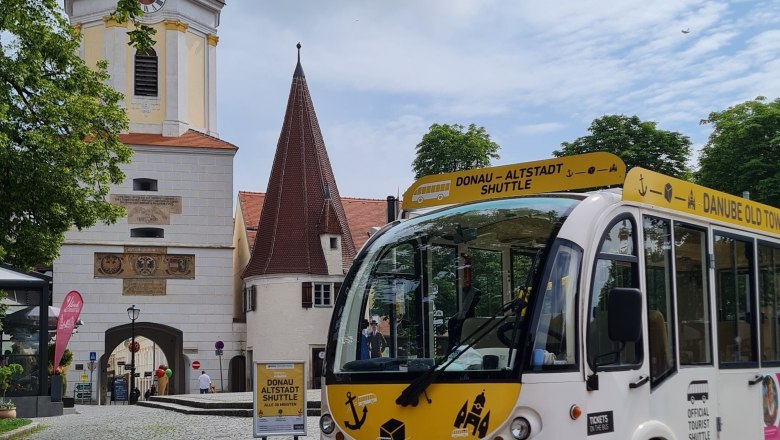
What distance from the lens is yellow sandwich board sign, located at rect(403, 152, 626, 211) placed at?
877 centimetres

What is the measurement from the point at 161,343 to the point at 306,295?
34.8 ft

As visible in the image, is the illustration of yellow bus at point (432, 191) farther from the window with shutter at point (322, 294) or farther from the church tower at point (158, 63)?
the church tower at point (158, 63)

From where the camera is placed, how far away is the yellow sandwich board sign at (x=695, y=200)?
8.52 m

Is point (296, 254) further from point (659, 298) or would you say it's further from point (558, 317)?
point (558, 317)

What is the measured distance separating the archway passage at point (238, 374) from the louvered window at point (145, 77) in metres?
15.6

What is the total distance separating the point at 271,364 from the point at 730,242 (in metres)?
6.94

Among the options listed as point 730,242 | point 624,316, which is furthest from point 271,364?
point 624,316

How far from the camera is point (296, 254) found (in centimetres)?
6059

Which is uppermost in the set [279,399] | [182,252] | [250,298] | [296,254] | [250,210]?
[250,210]

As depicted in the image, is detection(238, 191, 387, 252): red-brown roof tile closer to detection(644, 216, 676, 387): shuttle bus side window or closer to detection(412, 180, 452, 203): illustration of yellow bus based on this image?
detection(412, 180, 452, 203): illustration of yellow bus

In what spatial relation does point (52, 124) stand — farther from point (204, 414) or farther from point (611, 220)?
point (611, 220)

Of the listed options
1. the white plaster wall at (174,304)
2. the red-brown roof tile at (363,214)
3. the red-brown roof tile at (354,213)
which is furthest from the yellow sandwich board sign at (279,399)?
the red-brown roof tile at (363,214)

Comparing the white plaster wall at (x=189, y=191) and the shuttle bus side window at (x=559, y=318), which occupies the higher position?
the white plaster wall at (x=189, y=191)

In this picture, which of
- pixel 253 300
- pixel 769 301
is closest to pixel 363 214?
pixel 253 300
